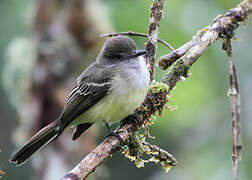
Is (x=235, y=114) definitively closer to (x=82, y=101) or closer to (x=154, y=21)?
(x=154, y=21)

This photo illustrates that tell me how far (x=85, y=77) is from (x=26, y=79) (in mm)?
3319

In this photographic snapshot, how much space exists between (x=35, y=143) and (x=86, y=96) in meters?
0.74

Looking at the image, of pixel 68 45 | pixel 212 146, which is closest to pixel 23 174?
pixel 68 45

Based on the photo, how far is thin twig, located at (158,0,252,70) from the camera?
14.2 feet

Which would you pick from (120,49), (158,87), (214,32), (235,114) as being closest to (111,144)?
(158,87)

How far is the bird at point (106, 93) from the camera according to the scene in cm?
466

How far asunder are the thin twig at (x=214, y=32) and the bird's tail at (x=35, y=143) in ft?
4.45

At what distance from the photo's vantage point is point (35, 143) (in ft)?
15.6

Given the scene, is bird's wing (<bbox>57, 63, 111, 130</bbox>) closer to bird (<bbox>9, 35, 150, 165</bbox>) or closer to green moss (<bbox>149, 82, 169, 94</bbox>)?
bird (<bbox>9, 35, 150, 165</bbox>)

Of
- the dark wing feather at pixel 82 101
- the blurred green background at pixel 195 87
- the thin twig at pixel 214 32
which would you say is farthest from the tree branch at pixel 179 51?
the blurred green background at pixel 195 87

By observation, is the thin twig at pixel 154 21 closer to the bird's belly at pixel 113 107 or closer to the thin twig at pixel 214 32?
the thin twig at pixel 214 32

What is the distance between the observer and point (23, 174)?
33.1 feet

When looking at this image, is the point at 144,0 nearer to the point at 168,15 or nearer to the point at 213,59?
the point at 168,15

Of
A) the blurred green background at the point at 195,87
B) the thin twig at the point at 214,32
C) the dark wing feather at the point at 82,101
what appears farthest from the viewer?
the blurred green background at the point at 195,87
